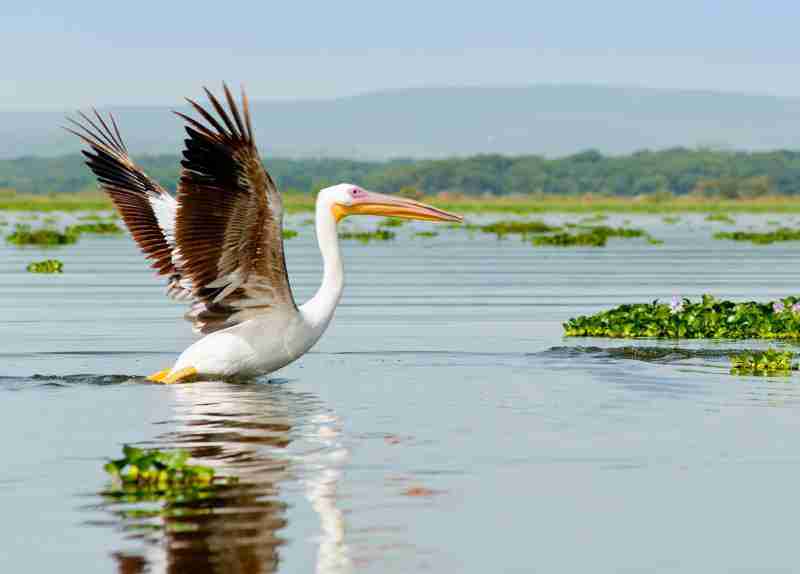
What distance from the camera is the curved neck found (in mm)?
13594

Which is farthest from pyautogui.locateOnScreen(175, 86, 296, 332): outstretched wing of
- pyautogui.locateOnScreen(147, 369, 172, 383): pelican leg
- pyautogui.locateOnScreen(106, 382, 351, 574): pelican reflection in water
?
pyautogui.locateOnScreen(106, 382, 351, 574): pelican reflection in water

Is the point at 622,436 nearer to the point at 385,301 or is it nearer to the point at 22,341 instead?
the point at 22,341

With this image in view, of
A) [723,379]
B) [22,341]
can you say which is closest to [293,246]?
[22,341]

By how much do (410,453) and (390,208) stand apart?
13.3ft

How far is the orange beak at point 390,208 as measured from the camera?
1366 centimetres

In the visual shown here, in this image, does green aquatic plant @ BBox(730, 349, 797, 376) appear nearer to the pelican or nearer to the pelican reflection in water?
the pelican

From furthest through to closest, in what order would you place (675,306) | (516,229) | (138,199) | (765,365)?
(516,229), (675,306), (138,199), (765,365)

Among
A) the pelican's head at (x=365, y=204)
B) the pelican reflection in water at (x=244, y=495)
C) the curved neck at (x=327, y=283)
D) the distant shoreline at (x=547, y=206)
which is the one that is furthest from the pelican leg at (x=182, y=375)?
the distant shoreline at (x=547, y=206)

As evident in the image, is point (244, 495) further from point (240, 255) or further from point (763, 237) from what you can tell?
point (763, 237)

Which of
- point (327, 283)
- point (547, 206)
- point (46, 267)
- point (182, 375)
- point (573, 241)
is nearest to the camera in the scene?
point (327, 283)

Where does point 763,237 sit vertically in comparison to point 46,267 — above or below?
above

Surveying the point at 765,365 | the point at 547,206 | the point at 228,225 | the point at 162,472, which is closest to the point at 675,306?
the point at 765,365

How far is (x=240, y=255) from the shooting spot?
1316cm

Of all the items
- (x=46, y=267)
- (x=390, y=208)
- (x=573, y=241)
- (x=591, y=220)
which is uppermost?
(x=390, y=208)
